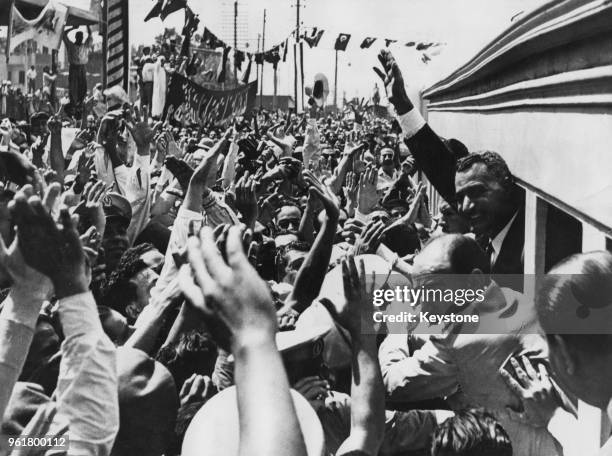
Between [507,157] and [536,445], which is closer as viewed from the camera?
[536,445]

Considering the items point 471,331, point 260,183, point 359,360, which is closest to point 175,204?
point 260,183

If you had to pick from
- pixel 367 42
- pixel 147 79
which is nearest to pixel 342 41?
pixel 367 42

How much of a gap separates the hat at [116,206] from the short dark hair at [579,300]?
3.95 meters

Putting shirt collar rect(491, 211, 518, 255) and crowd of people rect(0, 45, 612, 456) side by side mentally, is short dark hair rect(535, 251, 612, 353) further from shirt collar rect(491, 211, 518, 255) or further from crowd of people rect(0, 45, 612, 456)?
shirt collar rect(491, 211, 518, 255)

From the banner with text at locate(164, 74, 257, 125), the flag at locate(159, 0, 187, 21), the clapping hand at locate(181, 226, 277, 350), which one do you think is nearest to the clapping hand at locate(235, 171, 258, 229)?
the clapping hand at locate(181, 226, 277, 350)

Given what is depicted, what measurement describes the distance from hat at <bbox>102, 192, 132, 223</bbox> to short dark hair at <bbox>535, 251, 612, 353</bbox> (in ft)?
13.0

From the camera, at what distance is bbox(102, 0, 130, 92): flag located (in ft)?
47.6

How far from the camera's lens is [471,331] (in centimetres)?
308

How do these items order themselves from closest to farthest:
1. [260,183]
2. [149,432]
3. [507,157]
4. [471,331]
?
[149,432]
[471,331]
[507,157]
[260,183]

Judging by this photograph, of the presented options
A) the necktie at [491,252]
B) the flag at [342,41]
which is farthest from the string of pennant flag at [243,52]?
the necktie at [491,252]

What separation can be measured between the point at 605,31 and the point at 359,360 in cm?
134

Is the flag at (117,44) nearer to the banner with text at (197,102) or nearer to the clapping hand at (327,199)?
the banner with text at (197,102)

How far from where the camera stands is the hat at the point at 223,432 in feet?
6.95

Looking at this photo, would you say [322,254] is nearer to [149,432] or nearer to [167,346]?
[167,346]
